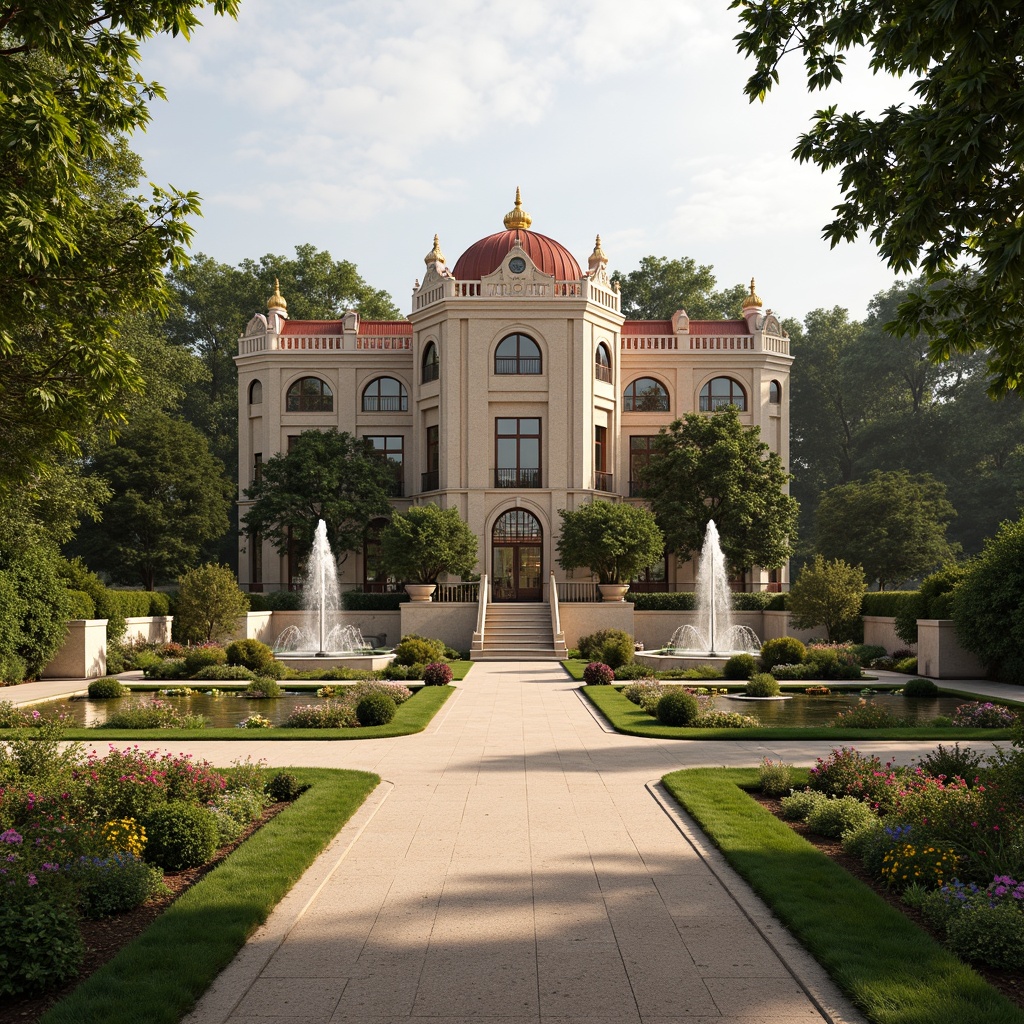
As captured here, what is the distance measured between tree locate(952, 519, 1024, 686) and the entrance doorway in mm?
17038

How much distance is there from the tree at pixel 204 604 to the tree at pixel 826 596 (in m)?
18.0

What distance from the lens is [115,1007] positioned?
4965 millimetres

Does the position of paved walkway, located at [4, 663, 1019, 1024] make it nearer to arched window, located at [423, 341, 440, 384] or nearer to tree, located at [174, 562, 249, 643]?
tree, located at [174, 562, 249, 643]

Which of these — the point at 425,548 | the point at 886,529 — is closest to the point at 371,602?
the point at 425,548

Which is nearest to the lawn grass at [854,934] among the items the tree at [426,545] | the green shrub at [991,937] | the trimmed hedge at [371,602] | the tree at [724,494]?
the green shrub at [991,937]

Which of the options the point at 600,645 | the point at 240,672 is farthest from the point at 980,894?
the point at 600,645

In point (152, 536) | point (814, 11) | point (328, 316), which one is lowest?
point (152, 536)

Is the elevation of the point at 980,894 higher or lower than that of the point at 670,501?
lower

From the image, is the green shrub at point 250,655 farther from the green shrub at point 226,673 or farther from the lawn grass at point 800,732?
the lawn grass at point 800,732

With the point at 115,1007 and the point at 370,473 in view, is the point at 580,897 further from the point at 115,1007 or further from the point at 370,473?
the point at 370,473

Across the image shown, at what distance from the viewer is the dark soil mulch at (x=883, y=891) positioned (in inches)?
215

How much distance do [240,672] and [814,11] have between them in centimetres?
2056

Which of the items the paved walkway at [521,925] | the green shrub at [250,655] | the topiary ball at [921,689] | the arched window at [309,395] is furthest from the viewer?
the arched window at [309,395]

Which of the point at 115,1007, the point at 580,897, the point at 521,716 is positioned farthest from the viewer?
the point at 521,716
